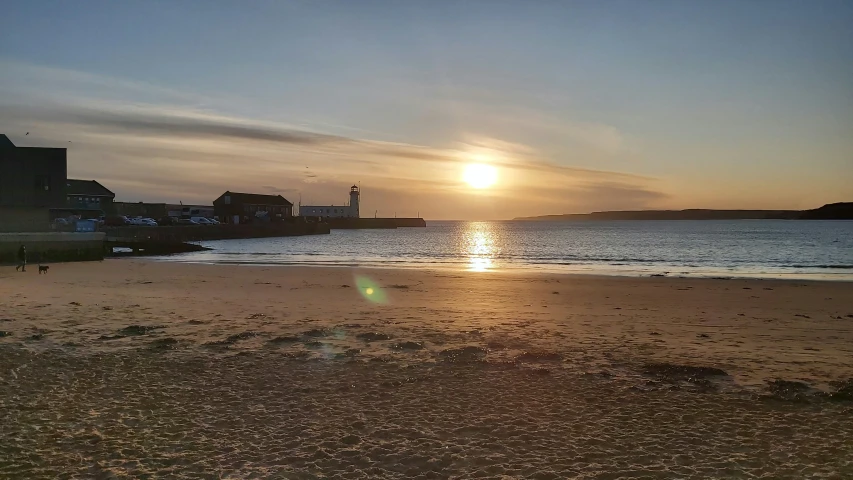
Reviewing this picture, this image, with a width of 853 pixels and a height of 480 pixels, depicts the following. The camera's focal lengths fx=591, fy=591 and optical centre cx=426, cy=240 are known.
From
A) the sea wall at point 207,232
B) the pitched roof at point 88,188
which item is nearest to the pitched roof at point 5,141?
the sea wall at point 207,232

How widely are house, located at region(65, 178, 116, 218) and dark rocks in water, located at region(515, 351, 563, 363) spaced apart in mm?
87179

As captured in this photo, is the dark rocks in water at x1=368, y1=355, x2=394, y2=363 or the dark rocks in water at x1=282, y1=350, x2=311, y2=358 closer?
the dark rocks in water at x1=368, y1=355, x2=394, y2=363

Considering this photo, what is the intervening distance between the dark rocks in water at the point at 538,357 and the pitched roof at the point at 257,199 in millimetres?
127762

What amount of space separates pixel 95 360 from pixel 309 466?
5863 millimetres

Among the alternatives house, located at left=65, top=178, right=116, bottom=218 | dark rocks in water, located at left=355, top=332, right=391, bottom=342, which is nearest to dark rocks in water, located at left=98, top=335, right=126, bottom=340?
dark rocks in water, located at left=355, top=332, right=391, bottom=342

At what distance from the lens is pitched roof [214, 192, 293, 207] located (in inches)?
5157

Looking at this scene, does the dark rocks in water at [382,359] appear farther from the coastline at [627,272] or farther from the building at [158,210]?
the building at [158,210]

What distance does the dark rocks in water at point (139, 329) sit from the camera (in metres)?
12.0

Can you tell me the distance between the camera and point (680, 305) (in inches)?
706

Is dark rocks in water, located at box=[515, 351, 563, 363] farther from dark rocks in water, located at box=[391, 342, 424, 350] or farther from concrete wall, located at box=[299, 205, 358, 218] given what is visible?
concrete wall, located at box=[299, 205, 358, 218]

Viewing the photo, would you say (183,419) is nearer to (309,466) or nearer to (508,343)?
(309,466)

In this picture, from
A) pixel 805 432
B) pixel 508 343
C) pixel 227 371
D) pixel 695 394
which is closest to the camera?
pixel 805 432

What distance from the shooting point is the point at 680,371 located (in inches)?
366

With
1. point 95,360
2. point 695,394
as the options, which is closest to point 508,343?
point 695,394
